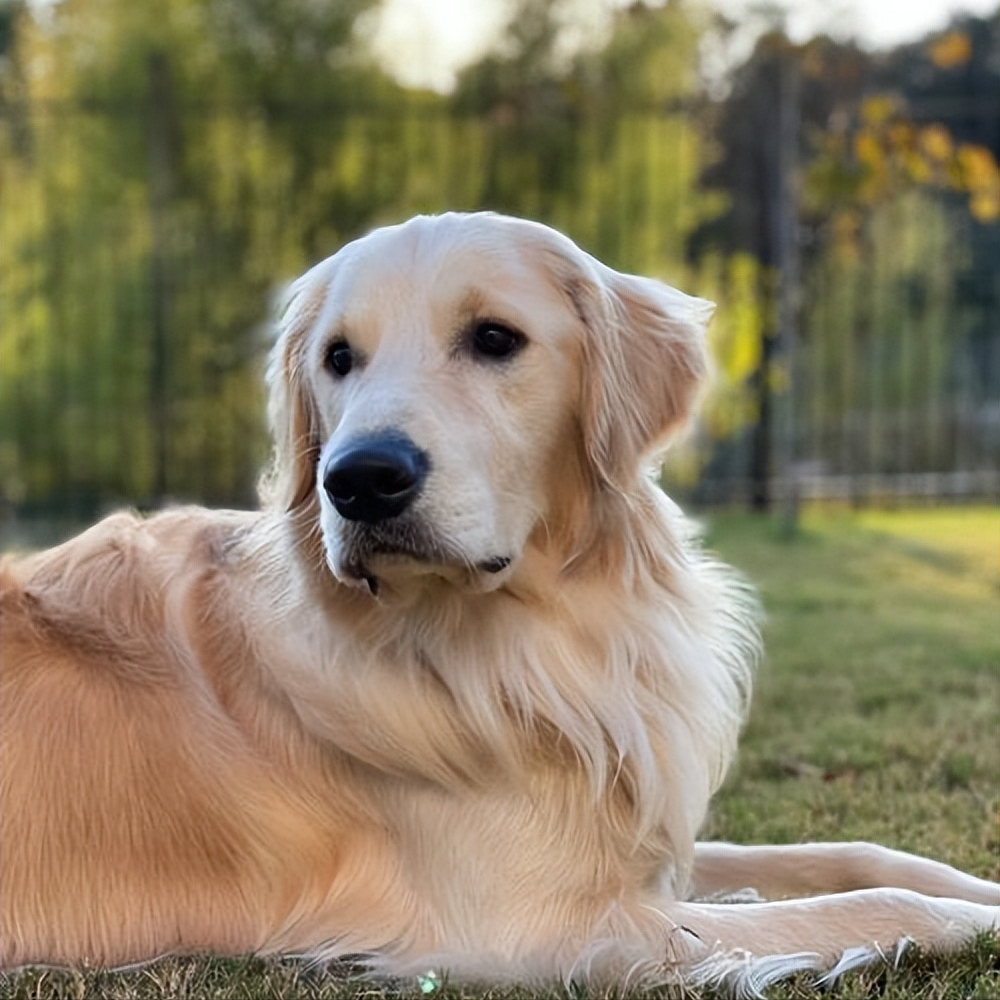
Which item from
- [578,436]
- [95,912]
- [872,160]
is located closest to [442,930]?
[95,912]

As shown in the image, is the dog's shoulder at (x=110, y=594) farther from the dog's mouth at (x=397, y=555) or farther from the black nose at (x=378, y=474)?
the black nose at (x=378, y=474)

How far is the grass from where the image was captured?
2246 mm

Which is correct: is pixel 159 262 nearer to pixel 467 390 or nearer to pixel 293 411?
pixel 293 411

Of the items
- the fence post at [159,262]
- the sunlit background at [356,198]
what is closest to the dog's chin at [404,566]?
the sunlit background at [356,198]

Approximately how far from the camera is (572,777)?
7.98ft

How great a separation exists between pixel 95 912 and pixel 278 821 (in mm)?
389

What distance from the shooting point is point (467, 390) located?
2.31m

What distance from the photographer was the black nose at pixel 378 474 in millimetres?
2107

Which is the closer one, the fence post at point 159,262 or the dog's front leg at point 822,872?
the dog's front leg at point 822,872

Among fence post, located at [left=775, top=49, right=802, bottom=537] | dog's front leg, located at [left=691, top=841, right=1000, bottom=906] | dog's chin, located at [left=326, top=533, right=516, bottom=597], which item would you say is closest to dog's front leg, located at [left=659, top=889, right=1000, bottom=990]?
dog's front leg, located at [left=691, top=841, right=1000, bottom=906]

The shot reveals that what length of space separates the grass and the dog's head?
0.83 meters

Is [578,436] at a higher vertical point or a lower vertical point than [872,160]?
lower

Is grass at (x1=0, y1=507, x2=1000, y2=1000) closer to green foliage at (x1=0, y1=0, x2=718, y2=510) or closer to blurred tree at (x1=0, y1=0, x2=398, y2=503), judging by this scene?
green foliage at (x1=0, y1=0, x2=718, y2=510)

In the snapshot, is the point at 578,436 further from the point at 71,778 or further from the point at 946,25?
the point at 946,25
